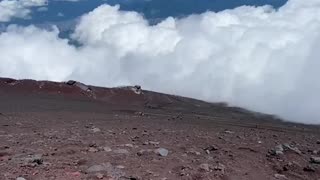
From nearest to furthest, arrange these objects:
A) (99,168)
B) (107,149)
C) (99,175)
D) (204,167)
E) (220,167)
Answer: (99,175) < (99,168) < (204,167) < (220,167) < (107,149)

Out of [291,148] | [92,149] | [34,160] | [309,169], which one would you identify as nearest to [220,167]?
[309,169]

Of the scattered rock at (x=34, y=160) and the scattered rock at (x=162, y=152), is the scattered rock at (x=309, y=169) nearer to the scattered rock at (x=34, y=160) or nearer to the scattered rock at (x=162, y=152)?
the scattered rock at (x=162, y=152)

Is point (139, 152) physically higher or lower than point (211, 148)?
lower

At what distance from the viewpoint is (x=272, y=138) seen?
17.7m

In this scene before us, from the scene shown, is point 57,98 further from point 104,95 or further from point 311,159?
point 311,159

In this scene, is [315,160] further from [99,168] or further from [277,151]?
[99,168]

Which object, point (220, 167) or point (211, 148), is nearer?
point (220, 167)

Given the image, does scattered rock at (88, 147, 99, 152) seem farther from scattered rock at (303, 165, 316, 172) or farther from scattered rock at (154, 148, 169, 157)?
scattered rock at (303, 165, 316, 172)

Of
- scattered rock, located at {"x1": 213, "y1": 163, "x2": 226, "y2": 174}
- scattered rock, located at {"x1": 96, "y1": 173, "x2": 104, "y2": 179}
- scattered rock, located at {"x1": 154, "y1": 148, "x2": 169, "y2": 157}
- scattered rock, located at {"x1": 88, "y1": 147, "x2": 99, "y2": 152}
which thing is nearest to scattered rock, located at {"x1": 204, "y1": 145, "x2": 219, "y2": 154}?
scattered rock, located at {"x1": 154, "y1": 148, "x2": 169, "y2": 157}

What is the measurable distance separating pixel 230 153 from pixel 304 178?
197 cm

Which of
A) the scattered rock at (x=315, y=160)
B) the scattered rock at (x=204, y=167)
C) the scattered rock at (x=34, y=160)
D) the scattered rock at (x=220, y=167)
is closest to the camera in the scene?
the scattered rock at (x=34, y=160)

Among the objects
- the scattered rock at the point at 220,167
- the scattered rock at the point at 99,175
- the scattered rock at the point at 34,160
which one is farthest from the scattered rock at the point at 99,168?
the scattered rock at the point at 220,167

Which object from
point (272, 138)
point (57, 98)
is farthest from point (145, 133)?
point (57, 98)

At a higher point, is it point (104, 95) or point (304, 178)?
point (104, 95)
